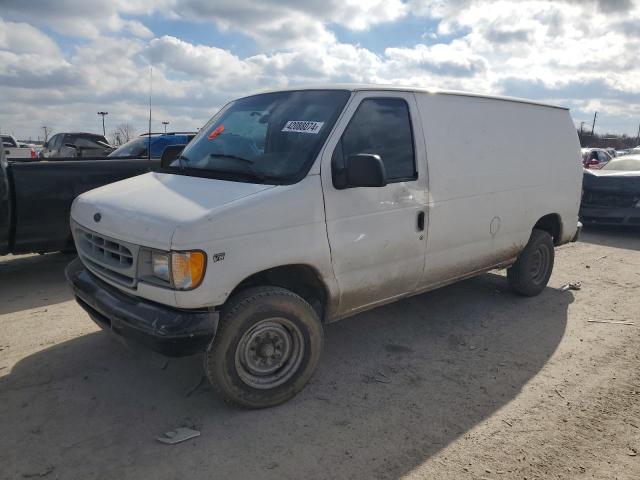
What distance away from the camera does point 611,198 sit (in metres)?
9.32

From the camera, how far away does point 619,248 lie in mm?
8367

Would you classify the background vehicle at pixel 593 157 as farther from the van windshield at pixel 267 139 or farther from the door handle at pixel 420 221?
the van windshield at pixel 267 139

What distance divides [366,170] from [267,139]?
88cm

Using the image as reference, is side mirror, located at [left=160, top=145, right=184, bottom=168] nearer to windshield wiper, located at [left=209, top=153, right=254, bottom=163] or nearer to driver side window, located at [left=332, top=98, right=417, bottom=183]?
windshield wiper, located at [left=209, top=153, right=254, bottom=163]

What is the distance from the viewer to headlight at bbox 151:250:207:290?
2.82 metres

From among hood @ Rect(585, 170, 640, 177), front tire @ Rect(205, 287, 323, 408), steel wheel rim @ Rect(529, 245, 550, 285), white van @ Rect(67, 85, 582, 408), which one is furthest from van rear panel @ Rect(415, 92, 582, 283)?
hood @ Rect(585, 170, 640, 177)

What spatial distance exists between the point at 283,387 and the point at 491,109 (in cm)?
323

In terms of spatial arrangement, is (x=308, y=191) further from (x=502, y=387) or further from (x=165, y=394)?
(x=502, y=387)

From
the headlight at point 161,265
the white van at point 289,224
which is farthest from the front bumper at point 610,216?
the headlight at point 161,265

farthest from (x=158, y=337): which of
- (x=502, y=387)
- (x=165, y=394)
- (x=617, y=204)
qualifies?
(x=617, y=204)

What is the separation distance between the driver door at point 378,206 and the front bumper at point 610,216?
6788 millimetres

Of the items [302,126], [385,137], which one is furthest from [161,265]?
[385,137]

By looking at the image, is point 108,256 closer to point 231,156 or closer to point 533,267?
point 231,156

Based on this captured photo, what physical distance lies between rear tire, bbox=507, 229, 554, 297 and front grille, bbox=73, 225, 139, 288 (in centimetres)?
407
